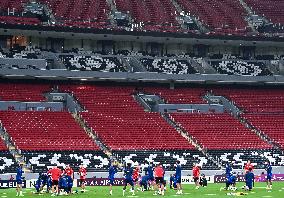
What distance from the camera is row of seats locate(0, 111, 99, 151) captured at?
53344mm

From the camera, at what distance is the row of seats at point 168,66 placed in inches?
2699

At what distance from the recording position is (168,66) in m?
69.6

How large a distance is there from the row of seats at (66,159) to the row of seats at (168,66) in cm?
1713

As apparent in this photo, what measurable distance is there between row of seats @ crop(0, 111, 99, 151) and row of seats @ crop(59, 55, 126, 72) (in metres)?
7.12

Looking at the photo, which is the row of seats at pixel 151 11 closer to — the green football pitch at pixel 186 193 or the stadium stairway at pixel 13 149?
the stadium stairway at pixel 13 149

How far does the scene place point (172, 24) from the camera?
71.9 meters

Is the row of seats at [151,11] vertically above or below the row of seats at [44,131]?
above

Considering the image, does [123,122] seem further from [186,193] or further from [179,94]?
[186,193]

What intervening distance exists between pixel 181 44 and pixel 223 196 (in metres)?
38.0

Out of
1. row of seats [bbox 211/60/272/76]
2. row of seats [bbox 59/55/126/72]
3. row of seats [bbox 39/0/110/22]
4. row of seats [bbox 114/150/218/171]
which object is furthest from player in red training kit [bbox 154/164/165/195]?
row of seats [bbox 211/60/272/76]

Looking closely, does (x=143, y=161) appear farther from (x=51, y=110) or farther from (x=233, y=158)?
(x=51, y=110)

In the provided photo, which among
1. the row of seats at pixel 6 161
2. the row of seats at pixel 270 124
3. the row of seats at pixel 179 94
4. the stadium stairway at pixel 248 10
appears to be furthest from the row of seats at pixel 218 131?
the row of seats at pixel 6 161

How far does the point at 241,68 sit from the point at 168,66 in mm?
7899

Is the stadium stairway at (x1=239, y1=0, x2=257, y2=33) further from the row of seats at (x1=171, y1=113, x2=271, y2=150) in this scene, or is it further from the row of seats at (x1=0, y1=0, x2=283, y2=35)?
the row of seats at (x1=171, y1=113, x2=271, y2=150)
